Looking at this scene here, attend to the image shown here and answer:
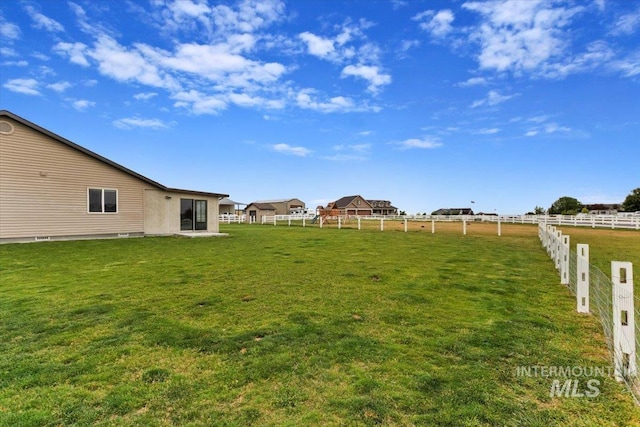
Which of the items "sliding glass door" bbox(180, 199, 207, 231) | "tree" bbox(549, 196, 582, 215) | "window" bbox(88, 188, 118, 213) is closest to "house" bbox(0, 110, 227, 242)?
"window" bbox(88, 188, 118, 213)

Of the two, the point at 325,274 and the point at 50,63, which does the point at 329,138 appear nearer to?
the point at 50,63

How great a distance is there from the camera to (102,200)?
15969mm

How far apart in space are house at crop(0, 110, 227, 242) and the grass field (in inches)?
331

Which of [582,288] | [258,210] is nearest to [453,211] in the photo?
[258,210]

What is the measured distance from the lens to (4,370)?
317 cm

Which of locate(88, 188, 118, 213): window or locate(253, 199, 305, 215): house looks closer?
locate(88, 188, 118, 213): window

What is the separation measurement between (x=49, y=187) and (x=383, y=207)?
232 ft

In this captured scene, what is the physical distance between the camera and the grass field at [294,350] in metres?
2.47

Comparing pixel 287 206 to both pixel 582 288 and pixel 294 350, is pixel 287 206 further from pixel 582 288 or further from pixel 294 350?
pixel 294 350

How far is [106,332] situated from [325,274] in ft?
14.7

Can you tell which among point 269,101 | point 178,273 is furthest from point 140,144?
point 178,273

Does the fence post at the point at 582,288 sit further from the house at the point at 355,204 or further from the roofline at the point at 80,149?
the house at the point at 355,204

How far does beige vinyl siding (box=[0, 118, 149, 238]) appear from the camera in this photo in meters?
13.3

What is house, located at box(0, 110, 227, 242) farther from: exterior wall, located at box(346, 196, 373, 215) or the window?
exterior wall, located at box(346, 196, 373, 215)
